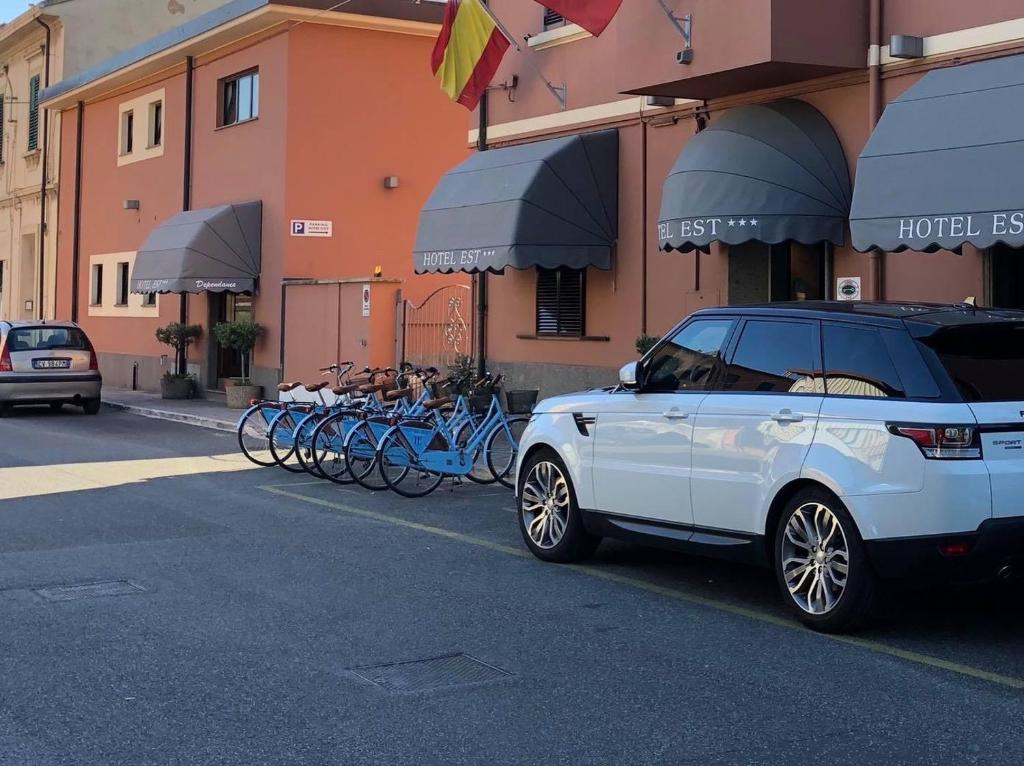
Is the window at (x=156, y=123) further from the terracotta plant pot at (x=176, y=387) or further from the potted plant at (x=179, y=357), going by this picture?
the terracotta plant pot at (x=176, y=387)

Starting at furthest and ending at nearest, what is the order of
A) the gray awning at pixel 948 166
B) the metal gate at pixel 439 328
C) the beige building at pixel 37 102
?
the beige building at pixel 37 102
the metal gate at pixel 439 328
the gray awning at pixel 948 166

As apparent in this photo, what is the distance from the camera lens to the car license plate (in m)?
21.6

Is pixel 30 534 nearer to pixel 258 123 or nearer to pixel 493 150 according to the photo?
pixel 493 150

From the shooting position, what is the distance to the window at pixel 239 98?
80.6ft

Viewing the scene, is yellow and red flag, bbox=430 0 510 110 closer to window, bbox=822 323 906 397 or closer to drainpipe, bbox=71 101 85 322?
window, bbox=822 323 906 397

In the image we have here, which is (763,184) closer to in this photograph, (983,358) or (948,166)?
(948,166)

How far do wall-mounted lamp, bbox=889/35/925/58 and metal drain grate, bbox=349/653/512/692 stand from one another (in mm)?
8873

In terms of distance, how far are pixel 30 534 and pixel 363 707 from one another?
5.39m

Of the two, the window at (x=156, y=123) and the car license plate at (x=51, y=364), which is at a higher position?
the window at (x=156, y=123)

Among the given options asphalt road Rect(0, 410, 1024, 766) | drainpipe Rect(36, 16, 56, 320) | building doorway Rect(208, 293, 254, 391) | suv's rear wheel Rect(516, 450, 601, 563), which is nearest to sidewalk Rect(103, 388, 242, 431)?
building doorway Rect(208, 293, 254, 391)

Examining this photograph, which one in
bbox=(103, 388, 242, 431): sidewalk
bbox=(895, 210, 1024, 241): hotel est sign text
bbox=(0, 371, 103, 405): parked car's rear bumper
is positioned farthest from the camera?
bbox=(0, 371, 103, 405): parked car's rear bumper

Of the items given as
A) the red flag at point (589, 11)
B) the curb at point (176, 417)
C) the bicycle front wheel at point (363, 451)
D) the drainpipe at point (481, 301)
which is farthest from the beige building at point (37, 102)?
the bicycle front wheel at point (363, 451)

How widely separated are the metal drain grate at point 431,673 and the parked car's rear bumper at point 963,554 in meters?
2.07

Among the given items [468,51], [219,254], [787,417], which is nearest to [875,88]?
[468,51]
